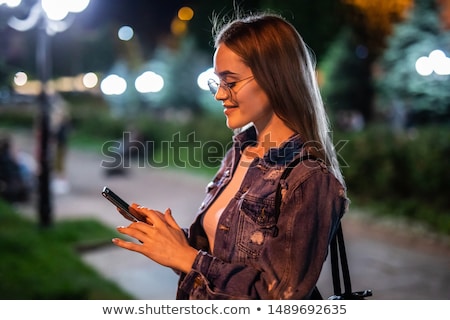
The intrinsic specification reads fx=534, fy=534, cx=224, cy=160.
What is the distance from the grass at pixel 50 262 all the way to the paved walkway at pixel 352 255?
0.66 ft

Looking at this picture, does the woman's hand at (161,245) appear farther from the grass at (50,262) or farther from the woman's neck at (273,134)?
the grass at (50,262)

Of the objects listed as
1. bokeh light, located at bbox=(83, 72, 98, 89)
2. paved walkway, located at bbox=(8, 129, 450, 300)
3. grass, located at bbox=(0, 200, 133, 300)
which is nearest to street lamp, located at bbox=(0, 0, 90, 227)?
grass, located at bbox=(0, 200, 133, 300)

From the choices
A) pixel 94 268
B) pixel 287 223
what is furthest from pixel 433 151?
pixel 287 223

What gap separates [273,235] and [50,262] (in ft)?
12.0

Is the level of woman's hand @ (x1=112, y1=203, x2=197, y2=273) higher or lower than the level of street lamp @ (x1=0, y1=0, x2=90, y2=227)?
lower

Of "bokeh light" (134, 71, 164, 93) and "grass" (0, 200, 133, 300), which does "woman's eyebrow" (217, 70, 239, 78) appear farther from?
"bokeh light" (134, 71, 164, 93)

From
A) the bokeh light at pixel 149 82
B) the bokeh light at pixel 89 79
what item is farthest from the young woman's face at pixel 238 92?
the bokeh light at pixel 149 82

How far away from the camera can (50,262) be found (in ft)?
15.0

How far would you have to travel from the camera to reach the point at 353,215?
261 inches

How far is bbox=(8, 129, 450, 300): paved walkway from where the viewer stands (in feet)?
14.2

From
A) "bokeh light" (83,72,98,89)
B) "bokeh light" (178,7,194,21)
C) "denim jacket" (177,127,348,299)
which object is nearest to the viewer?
"denim jacket" (177,127,348,299)

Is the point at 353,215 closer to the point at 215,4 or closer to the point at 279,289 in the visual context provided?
the point at 215,4

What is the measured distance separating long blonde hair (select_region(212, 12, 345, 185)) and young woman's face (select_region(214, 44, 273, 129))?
2 centimetres
